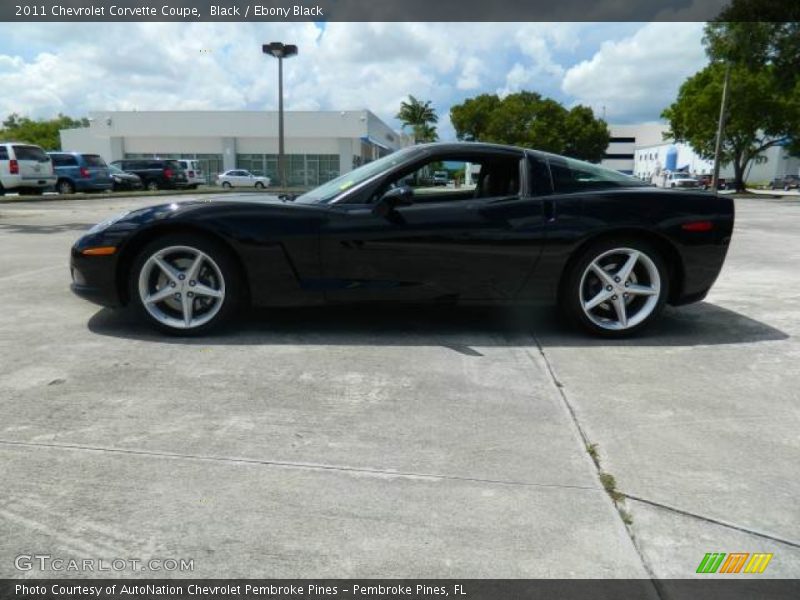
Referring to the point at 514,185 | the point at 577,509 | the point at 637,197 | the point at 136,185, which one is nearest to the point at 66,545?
the point at 577,509

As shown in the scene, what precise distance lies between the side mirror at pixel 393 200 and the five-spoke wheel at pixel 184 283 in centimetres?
100

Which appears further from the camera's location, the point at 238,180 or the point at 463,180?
the point at 238,180

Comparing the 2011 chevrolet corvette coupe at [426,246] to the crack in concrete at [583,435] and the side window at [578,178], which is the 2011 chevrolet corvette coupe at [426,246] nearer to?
the side window at [578,178]

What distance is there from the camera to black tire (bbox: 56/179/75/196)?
2375 centimetres

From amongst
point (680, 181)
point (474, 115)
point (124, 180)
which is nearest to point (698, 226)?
point (124, 180)

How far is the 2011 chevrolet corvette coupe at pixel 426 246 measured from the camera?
3.86 meters

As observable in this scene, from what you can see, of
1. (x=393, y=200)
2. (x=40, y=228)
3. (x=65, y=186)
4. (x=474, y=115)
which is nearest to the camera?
(x=393, y=200)

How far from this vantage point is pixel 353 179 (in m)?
4.15

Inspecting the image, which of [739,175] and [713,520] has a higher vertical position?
[739,175]

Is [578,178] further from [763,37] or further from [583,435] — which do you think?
[763,37]

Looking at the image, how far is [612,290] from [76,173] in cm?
2438

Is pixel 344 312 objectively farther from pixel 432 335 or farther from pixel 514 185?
pixel 514 185

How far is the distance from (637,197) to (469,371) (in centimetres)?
173

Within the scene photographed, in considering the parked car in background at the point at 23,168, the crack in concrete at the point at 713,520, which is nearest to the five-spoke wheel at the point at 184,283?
the crack in concrete at the point at 713,520
